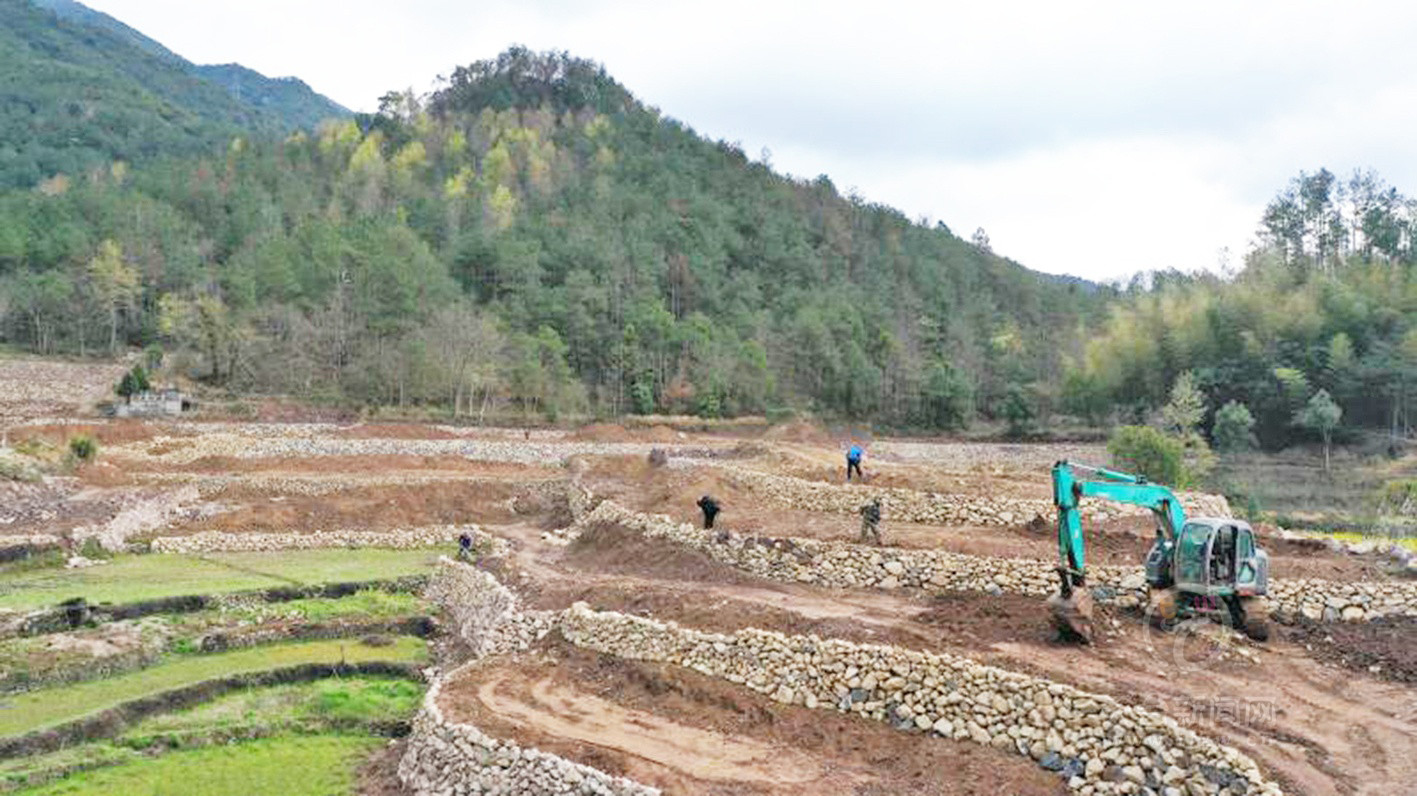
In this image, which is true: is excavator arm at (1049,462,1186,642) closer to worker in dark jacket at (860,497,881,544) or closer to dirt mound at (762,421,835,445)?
worker in dark jacket at (860,497,881,544)

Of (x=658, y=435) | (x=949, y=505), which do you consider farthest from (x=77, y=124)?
(x=949, y=505)

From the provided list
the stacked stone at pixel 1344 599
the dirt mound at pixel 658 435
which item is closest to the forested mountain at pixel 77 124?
the dirt mound at pixel 658 435

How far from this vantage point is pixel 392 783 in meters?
15.2

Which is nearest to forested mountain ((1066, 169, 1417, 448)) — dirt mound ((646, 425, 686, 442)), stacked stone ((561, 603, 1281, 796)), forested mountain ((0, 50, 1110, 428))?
forested mountain ((0, 50, 1110, 428))

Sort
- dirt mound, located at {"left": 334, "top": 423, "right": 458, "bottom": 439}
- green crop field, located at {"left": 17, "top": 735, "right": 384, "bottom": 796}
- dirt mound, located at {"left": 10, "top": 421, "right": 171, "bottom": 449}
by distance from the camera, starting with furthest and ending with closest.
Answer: dirt mound, located at {"left": 334, "top": 423, "right": 458, "bottom": 439}, dirt mound, located at {"left": 10, "top": 421, "right": 171, "bottom": 449}, green crop field, located at {"left": 17, "top": 735, "right": 384, "bottom": 796}

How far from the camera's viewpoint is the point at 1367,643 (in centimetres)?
1510

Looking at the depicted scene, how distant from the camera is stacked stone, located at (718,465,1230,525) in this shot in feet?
77.2

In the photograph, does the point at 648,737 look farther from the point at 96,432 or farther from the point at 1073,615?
the point at 96,432

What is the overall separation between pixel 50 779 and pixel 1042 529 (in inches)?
742

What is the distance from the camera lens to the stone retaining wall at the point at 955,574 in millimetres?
16250

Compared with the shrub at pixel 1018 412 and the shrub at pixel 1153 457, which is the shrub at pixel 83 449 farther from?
the shrub at pixel 1018 412

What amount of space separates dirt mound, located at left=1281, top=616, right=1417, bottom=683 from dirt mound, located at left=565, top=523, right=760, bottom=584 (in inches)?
384

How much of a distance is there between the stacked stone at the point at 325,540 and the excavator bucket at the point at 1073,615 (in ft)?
Answer: 54.9

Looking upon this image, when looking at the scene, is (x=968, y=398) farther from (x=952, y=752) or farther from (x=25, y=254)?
(x=25, y=254)
